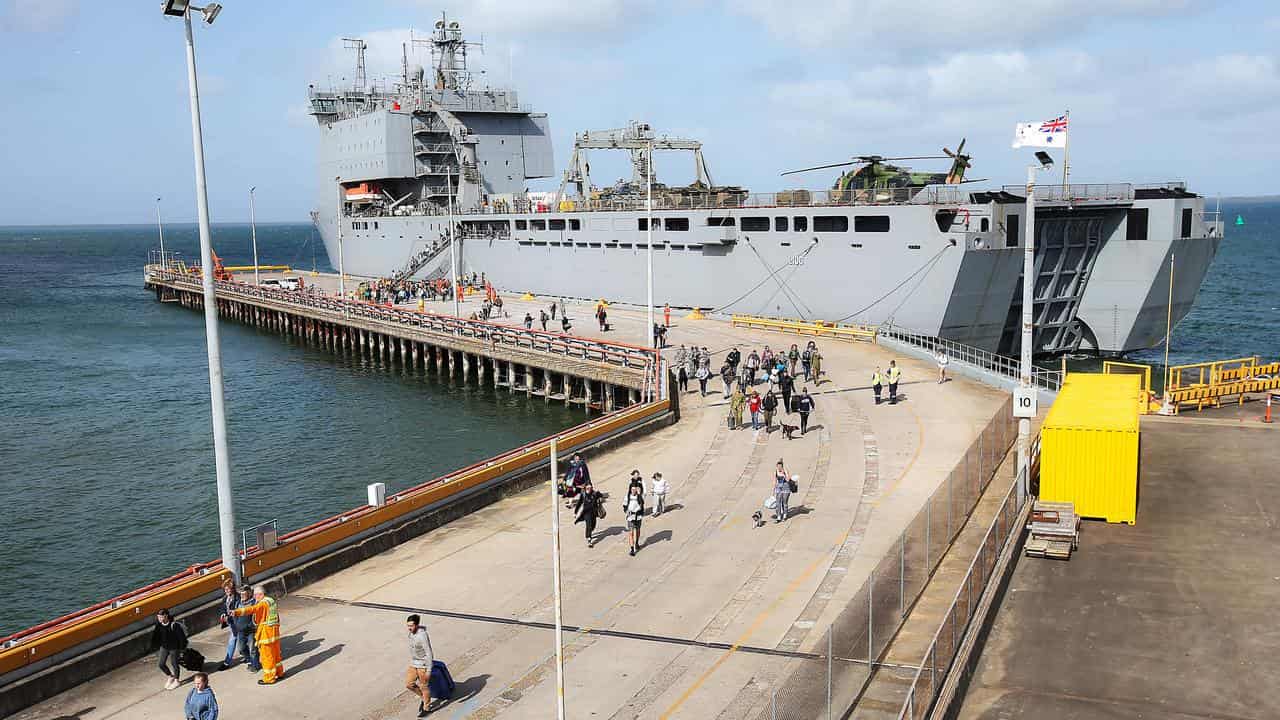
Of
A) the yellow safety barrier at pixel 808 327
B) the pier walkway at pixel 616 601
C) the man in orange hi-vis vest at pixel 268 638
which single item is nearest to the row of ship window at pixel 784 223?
the yellow safety barrier at pixel 808 327

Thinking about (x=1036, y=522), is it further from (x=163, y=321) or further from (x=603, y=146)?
(x=163, y=321)

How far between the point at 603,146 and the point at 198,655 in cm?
5390

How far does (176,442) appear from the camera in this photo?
36.5 metres

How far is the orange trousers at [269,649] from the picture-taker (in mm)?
13008

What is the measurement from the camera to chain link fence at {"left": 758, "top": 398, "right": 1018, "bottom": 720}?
462 inches

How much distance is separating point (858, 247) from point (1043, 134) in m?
23.2

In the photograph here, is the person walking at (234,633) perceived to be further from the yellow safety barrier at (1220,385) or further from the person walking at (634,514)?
the yellow safety barrier at (1220,385)

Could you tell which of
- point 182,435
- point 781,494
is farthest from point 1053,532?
point 182,435

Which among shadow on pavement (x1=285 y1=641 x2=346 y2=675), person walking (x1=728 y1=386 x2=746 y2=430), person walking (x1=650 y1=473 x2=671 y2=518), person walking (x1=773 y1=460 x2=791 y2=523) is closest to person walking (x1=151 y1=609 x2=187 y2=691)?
shadow on pavement (x1=285 y1=641 x2=346 y2=675)

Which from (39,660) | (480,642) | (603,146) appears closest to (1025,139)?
(480,642)

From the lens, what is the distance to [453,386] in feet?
158

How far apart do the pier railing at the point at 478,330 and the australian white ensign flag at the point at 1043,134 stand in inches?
679

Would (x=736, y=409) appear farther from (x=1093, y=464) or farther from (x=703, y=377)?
(x=1093, y=464)

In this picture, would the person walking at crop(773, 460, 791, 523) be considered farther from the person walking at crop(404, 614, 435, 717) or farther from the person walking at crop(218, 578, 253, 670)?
the person walking at crop(218, 578, 253, 670)
